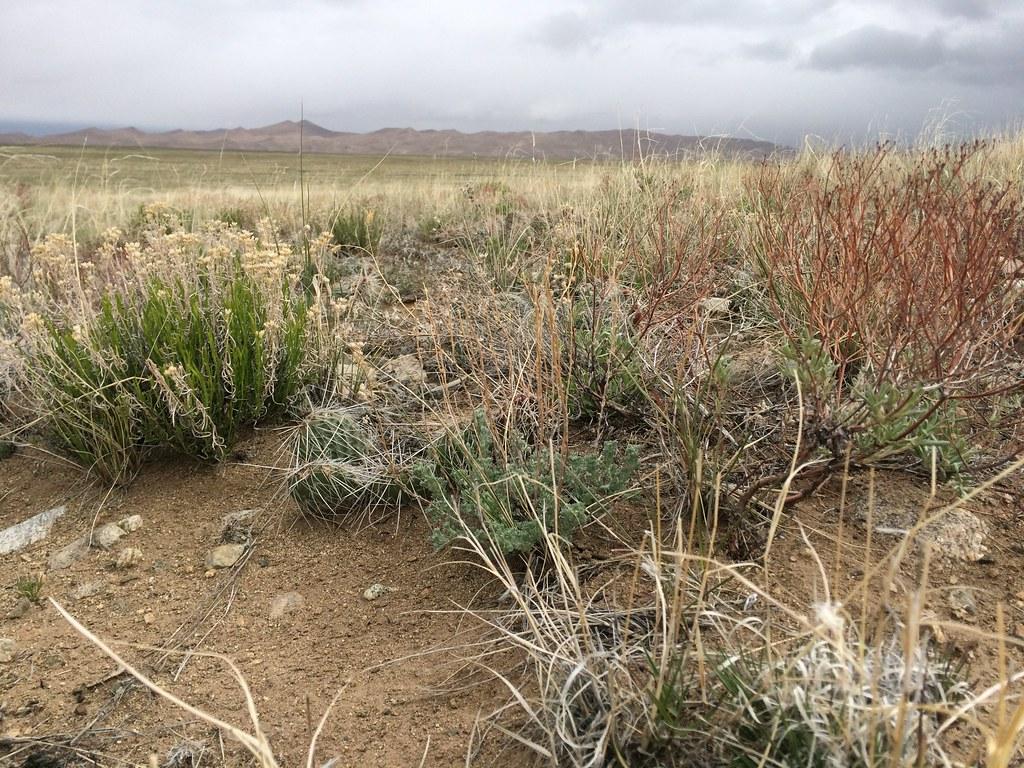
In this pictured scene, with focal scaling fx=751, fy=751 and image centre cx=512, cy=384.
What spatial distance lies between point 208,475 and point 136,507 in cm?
31

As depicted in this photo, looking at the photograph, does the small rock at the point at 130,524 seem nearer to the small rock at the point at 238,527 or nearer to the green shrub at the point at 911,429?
the small rock at the point at 238,527

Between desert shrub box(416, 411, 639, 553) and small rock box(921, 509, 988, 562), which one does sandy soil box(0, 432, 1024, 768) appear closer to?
small rock box(921, 509, 988, 562)

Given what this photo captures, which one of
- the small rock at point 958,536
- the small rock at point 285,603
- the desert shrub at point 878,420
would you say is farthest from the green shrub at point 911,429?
the small rock at point 285,603

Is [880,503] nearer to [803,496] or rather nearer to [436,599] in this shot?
[803,496]

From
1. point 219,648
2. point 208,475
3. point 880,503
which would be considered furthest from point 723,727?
point 208,475

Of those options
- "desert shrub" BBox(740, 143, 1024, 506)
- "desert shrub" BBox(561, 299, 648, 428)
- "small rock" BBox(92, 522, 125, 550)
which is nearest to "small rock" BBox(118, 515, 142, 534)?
"small rock" BBox(92, 522, 125, 550)

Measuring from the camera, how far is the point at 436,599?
2.44 metres

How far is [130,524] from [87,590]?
337mm

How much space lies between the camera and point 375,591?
8.29 feet

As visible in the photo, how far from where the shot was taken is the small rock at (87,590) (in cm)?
271

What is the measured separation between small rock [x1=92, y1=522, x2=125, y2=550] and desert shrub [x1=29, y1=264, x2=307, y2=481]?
1.00 feet

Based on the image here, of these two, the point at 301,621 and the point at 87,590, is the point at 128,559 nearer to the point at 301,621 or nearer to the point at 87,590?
the point at 87,590

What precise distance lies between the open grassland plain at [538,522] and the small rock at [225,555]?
0.01 meters

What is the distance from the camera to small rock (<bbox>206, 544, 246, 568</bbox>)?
2775mm
